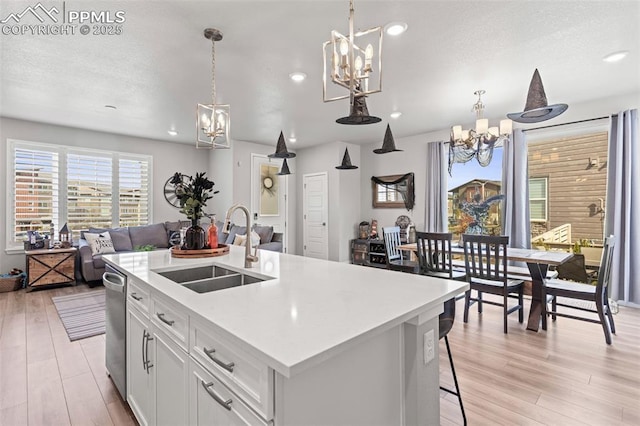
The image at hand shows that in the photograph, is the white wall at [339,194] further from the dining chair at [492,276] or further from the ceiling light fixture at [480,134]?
the dining chair at [492,276]

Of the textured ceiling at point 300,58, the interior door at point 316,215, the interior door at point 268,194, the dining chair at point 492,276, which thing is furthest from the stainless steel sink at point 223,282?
the interior door at point 316,215

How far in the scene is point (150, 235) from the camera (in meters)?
6.11

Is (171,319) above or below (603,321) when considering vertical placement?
above

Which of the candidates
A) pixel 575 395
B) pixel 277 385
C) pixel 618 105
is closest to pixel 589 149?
pixel 618 105

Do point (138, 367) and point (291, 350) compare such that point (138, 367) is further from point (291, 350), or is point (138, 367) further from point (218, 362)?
point (291, 350)

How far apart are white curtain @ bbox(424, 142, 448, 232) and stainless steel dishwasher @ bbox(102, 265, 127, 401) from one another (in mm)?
5056

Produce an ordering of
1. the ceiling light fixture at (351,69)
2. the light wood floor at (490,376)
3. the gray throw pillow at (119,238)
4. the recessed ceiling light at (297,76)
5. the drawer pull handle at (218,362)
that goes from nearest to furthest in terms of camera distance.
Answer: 1. the drawer pull handle at (218,362)
2. the ceiling light fixture at (351,69)
3. the light wood floor at (490,376)
4. the recessed ceiling light at (297,76)
5. the gray throw pillow at (119,238)

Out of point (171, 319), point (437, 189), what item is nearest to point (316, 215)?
point (437, 189)

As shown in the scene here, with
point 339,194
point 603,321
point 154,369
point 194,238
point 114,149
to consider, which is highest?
point 114,149

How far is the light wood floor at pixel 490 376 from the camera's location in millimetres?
1959

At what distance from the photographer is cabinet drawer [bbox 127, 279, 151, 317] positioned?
65.9 inches

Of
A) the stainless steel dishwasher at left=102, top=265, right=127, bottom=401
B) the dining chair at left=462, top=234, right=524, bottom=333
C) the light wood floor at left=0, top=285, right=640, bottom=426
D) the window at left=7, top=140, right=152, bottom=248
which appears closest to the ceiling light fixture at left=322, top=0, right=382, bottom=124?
the stainless steel dishwasher at left=102, top=265, right=127, bottom=401

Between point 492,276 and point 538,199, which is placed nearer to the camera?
point 492,276

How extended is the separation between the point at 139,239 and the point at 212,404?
575 cm
